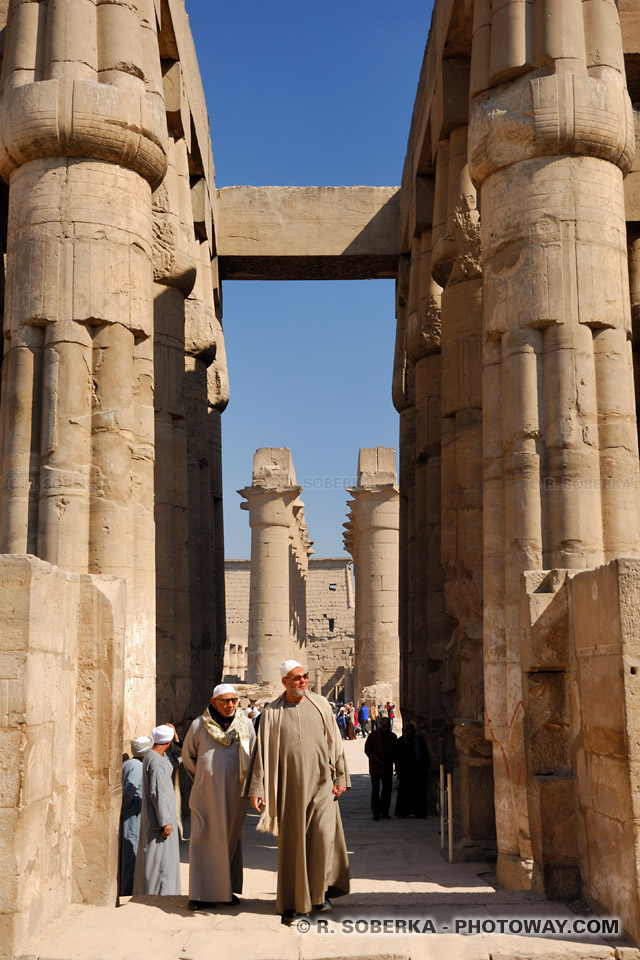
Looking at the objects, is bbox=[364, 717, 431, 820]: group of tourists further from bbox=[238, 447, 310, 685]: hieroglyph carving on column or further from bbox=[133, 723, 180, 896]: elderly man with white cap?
bbox=[238, 447, 310, 685]: hieroglyph carving on column

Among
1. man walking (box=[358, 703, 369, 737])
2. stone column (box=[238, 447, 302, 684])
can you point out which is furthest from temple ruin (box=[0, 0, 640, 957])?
stone column (box=[238, 447, 302, 684])

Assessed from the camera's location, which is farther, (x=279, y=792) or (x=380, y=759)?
(x=380, y=759)

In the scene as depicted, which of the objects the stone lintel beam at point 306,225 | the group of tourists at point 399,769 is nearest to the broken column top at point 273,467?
the stone lintel beam at point 306,225

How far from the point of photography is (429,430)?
15172 millimetres

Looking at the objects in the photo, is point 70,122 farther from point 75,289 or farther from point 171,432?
point 171,432

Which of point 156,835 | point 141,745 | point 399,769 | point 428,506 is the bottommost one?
point 399,769

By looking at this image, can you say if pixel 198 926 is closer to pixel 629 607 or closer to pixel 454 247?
pixel 629 607

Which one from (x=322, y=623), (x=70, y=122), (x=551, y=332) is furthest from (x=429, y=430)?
(x=322, y=623)

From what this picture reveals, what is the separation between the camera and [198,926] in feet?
16.3

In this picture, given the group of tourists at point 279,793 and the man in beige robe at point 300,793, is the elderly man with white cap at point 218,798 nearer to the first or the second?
the group of tourists at point 279,793

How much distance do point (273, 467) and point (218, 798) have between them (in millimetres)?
21612

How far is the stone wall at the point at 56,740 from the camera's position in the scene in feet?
14.9

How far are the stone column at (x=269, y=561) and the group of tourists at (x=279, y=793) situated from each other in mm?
20852

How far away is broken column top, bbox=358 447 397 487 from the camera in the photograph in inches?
1053
